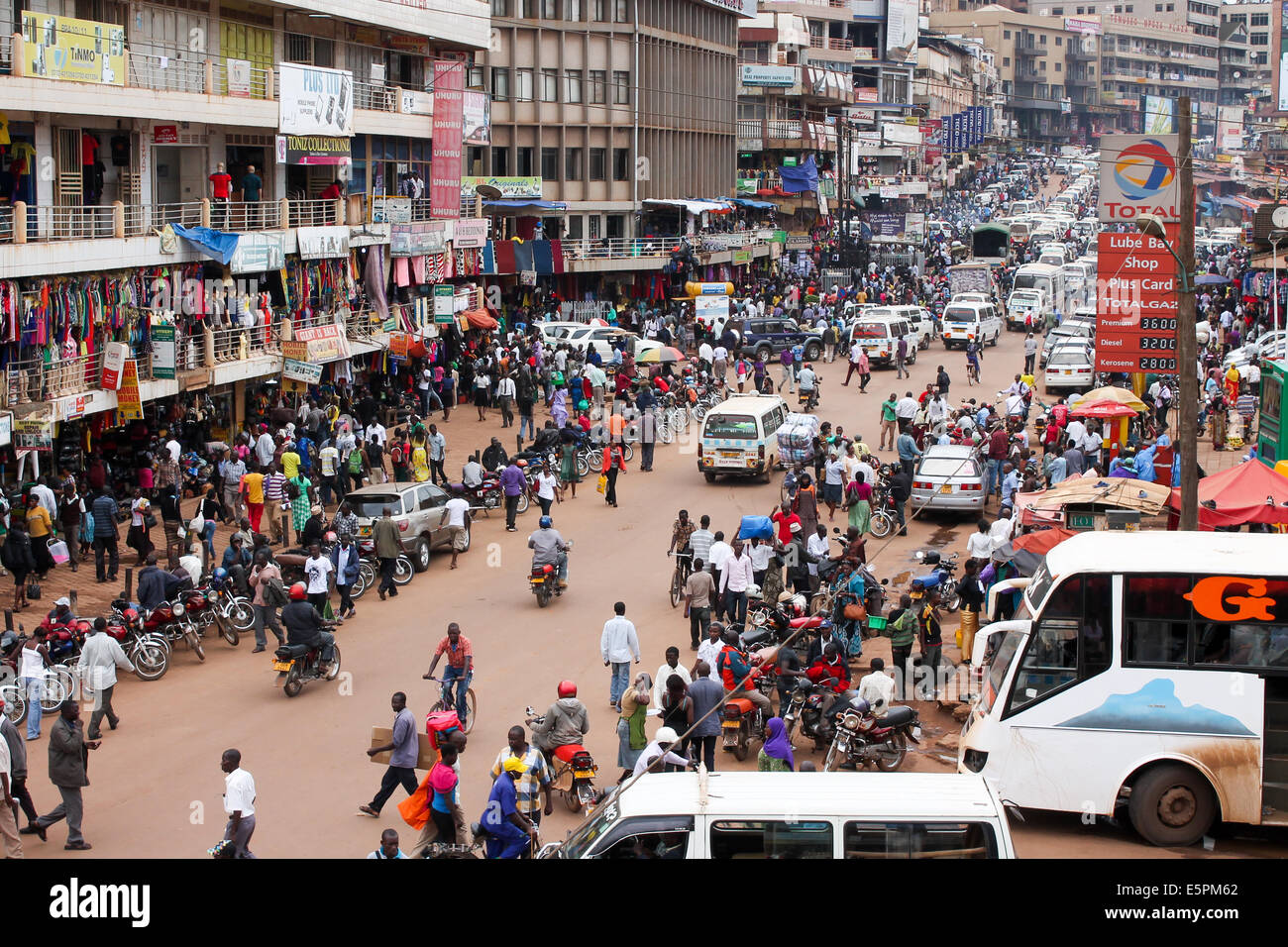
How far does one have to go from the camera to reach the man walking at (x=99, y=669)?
1548 cm

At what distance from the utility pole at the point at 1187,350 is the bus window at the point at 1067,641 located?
5472 mm

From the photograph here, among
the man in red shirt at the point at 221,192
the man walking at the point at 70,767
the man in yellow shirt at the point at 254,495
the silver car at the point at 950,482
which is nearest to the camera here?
the man walking at the point at 70,767

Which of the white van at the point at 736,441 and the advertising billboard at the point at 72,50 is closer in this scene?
the advertising billboard at the point at 72,50

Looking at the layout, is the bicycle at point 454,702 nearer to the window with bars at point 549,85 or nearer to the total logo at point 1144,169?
the total logo at point 1144,169

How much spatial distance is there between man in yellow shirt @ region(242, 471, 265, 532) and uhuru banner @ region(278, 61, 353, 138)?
35.8 feet

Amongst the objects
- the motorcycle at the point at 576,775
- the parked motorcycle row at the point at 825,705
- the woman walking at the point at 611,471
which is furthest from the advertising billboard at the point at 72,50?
the motorcycle at the point at 576,775

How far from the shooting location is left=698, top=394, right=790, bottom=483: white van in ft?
97.0

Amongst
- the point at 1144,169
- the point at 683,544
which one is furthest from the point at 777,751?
the point at 1144,169

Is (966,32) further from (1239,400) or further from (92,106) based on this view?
(92,106)

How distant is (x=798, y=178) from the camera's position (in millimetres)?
73938

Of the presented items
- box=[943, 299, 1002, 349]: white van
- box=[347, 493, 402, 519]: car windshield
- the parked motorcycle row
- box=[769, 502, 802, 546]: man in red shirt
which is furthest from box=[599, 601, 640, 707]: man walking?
box=[943, 299, 1002, 349]: white van

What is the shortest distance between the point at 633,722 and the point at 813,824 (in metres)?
5.01
